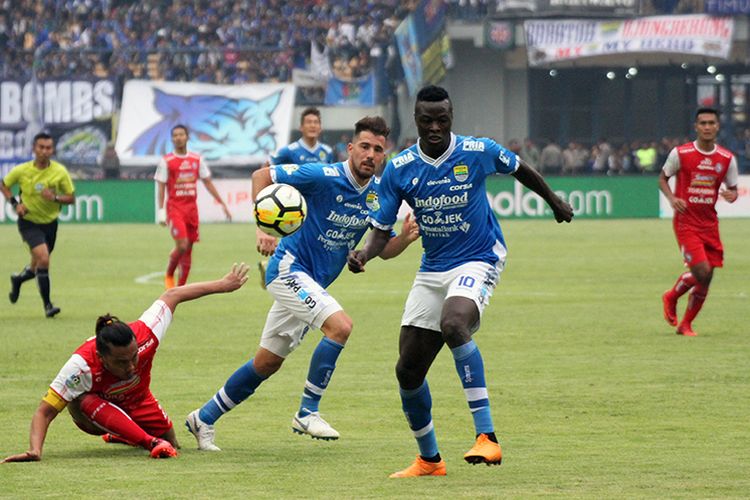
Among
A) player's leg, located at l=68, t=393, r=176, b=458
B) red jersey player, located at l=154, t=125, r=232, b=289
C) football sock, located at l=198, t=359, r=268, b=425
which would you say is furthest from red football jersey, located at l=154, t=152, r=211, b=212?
player's leg, located at l=68, t=393, r=176, b=458

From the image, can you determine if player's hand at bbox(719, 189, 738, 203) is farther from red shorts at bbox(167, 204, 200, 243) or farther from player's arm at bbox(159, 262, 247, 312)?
red shorts at bbox(167, 204, 200, 243)

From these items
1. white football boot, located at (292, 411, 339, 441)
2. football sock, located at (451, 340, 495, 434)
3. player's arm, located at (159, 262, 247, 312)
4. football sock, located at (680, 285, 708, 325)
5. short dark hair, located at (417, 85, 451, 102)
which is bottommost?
football sock, located at (680, 285, 708, 325)

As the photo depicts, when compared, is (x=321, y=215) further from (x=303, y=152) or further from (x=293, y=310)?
(x=303, y=152)

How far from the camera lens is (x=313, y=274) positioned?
9.41 m

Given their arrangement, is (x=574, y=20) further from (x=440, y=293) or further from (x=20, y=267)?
(x=440, y=293)

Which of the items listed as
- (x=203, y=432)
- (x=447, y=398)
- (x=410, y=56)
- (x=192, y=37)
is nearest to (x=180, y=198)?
(x=447, y=398)

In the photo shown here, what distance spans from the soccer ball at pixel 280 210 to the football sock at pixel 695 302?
7.23 m

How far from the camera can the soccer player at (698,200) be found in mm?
15305

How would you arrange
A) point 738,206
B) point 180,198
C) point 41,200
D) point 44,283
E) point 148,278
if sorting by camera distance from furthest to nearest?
point 738,206 → point 148,278 → point 180,198 → point 41,200 → point 44,283

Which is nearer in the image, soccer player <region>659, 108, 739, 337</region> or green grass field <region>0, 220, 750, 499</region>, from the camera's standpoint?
green grass field <region>0, 220, 750, 499</region>

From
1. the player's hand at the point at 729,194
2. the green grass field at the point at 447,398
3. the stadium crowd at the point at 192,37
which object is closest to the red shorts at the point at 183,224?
the green grass field at the point at 447,398

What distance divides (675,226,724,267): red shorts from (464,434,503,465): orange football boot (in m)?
8.44

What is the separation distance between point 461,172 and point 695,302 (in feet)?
26.4

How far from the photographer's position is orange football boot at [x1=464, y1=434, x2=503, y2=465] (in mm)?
7227
